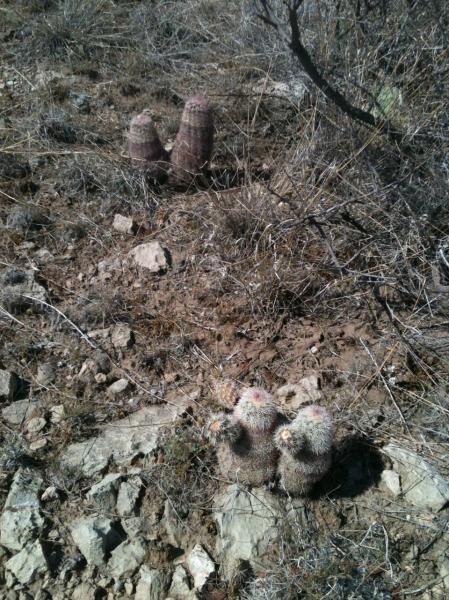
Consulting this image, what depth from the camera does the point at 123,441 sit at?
2.99m

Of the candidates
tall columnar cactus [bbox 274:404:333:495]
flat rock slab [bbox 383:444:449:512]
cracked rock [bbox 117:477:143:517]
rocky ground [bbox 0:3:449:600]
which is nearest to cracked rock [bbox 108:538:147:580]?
rocky ground [bbox 0:3:449:600]

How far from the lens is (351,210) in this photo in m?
3.83

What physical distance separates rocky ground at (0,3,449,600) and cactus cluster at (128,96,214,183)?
0.45ft

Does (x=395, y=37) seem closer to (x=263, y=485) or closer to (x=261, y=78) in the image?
(x=261, y=78)

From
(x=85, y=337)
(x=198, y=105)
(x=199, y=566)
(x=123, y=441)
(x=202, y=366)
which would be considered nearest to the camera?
(x=199, y=566)

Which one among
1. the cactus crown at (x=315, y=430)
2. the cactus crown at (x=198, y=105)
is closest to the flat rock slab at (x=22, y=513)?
the cactus crown at (x=315, y=430)

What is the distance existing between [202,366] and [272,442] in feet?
2.76

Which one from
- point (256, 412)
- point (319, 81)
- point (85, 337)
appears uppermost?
point (319, 81)

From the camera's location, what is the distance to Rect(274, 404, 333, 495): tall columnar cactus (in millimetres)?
2472

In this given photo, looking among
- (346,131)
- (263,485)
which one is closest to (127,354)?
(263,485)

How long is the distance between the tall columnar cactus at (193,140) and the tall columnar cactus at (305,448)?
2.32m

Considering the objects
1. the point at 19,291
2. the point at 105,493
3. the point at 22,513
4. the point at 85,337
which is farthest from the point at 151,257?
the point at 22,513

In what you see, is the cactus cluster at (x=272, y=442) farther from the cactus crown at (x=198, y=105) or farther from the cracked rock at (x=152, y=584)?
the cactus crown at (x=198, y=105)

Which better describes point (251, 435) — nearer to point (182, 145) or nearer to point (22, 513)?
point (22, 513)
